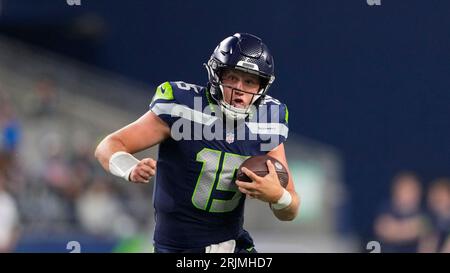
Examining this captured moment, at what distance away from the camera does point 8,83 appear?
12305mm

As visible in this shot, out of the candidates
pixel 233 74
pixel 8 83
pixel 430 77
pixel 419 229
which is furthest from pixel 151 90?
pixel 233 74

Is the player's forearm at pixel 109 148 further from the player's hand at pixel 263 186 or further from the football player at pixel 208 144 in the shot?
the player's hand at pixel 263 186

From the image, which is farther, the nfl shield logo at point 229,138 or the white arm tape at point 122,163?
the nfl shield logo at point 229,138

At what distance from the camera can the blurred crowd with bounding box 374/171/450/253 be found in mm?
8188

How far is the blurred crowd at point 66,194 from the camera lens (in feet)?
31.1

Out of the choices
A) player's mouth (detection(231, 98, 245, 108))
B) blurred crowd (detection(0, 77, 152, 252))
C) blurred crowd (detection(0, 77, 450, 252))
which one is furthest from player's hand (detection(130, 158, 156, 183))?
blurred crowd (detection(0, 77, 152, 252))

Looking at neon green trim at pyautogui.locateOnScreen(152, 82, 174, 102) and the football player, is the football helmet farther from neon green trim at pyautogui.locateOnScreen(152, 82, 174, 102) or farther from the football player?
neon green trim at pyautogui.locateOnScreen(152, 82, 174, 102)

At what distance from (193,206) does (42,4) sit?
9.58 m

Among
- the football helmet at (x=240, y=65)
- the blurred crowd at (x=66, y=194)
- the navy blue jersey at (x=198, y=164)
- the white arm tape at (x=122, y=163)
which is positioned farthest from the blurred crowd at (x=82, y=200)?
the football helmet at (x=240, y=65)

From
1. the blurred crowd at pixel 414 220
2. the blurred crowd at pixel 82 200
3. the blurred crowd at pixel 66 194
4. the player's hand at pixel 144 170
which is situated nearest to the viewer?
the player's hand at pixel 144 170

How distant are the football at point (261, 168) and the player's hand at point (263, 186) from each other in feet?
0.10

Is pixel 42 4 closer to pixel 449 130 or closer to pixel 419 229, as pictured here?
pixel 449 130

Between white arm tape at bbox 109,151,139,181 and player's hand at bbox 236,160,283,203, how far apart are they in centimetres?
54

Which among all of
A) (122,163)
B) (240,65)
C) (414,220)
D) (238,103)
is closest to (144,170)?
(122,163)
